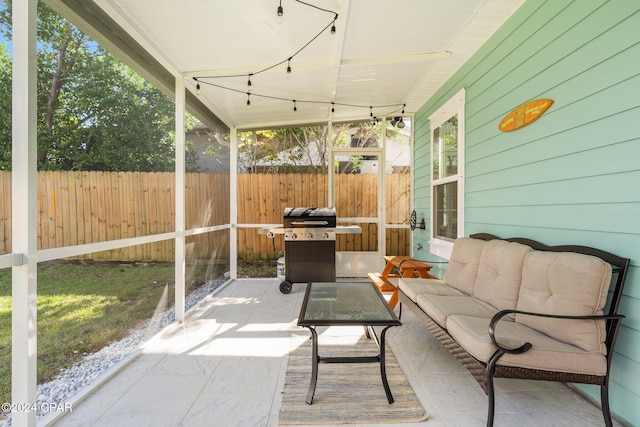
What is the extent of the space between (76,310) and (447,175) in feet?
12.4

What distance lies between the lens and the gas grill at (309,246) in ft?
14.5

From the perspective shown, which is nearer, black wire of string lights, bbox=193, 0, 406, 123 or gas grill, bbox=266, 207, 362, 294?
black wire of string lights, bbox=193, 0, 406, 123

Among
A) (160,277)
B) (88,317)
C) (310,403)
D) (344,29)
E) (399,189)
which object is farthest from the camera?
(399,189)

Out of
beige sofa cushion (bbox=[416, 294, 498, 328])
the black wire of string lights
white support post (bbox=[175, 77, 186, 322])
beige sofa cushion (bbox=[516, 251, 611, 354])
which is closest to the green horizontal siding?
beige sofa cushion (bbox=[516, 251, 611, 354])

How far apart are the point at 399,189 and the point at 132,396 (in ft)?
14.4

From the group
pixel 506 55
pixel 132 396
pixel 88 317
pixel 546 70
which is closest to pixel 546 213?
pixel 546 70

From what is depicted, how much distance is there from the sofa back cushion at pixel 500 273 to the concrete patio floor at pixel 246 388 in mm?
544

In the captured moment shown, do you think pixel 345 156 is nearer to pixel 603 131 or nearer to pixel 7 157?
pixel 603 131

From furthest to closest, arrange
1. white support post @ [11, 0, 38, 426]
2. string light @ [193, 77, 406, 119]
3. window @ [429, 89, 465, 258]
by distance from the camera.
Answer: string light @ [193, 77, 406, 119] < window @ [429, 89, 465, 258] < white support post @ [11, 0, 38, 426]

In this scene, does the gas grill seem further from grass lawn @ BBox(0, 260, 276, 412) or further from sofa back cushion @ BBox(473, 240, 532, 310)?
sofa back cushion @ BBox(473, 240, 532, 310)

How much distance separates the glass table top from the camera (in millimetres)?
1937

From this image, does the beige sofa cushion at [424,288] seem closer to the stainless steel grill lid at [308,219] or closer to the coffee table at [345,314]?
the coffee table at [345,314]

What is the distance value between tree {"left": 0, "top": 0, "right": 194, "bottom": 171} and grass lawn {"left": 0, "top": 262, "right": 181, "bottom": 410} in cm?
64

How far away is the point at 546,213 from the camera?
2.28 meters
